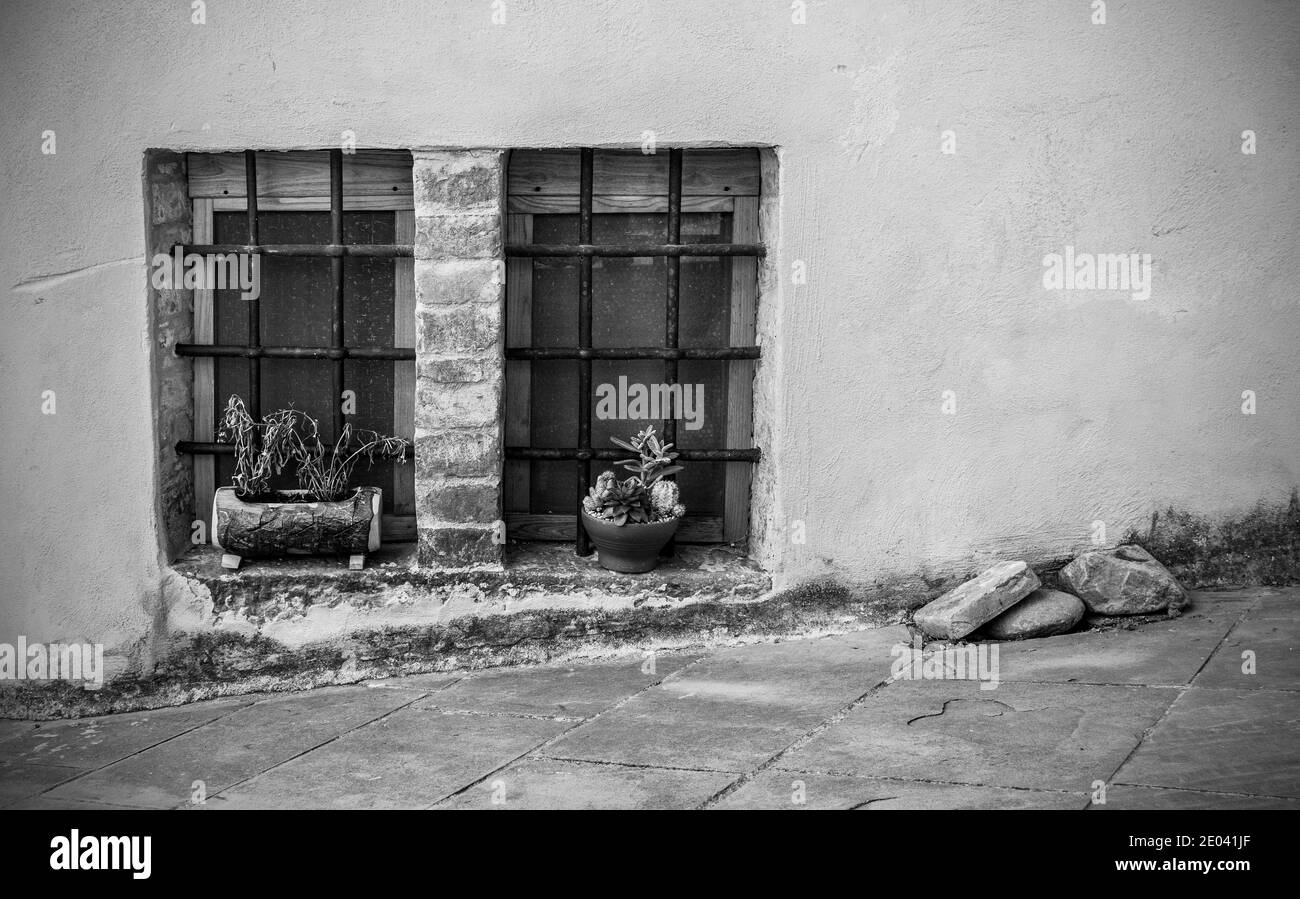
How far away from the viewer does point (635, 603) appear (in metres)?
4.92

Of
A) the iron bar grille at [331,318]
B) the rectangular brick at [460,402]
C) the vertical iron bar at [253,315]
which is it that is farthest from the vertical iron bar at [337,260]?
the rectangular brick at [460,402]

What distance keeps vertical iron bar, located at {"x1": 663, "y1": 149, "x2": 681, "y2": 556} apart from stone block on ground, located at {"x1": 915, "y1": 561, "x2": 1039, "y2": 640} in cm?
113

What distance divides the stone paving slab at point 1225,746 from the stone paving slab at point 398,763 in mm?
1840

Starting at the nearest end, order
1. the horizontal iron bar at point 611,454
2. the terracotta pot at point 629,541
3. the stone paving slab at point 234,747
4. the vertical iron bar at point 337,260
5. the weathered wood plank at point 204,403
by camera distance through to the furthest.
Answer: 1. the stone paving slab at point 234,747
2. the terracotta pot at point 629,541
3. the vertical iron bar at point 337,260
4. the horizontal iron bar at point 611,454
5. the weathered wood plank at point 204,403

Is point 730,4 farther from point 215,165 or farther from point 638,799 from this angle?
point 638,799

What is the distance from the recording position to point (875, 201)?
15.7 feet

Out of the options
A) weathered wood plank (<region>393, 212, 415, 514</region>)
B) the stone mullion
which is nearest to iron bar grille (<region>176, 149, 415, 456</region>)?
weathered wood plank (<region>393, 212, 415, 514</region>)

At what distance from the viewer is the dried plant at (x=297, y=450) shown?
4.98m

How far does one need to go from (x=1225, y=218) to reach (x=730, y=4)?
2.12 meters

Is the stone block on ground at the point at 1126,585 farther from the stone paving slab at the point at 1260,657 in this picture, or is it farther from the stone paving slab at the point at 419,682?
the stone paving slab at the point at 419,682

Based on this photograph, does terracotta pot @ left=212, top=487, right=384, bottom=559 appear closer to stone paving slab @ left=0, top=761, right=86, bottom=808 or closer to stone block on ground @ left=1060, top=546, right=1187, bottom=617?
stone paving slab @ left=0, top=761, right=86, bottom=808

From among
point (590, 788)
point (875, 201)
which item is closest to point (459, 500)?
point (590, 788)

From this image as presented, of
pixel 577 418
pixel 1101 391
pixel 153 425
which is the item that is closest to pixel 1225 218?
pixel 1101 391

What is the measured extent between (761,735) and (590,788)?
635 mm
